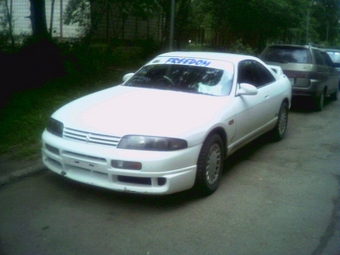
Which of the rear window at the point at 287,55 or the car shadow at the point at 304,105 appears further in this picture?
the car shadow at the point at 304,105

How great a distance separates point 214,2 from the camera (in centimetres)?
1864

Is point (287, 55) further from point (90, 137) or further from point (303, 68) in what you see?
point (90, 137)

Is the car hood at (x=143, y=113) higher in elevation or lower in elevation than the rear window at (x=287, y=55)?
lower

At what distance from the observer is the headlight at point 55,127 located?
542 centimetres

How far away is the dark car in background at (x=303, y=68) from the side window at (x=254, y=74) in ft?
11.7

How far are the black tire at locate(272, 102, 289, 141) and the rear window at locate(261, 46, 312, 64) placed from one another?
11.3 ft

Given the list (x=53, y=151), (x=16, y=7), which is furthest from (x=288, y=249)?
(x=16, y=7)

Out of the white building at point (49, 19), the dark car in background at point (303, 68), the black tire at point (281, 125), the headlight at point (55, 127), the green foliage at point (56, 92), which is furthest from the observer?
the white building at point (49, 19)

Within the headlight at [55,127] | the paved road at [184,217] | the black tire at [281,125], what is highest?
the headlight at [55,127]

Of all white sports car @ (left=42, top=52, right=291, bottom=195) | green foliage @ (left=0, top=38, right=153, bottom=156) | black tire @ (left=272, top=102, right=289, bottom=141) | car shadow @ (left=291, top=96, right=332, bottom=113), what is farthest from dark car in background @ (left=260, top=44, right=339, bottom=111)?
white sports car @ (left=42, top=52, right=291, bottom=195)

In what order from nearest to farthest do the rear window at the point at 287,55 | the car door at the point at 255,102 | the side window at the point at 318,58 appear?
the car door at the point at 255,102, the rear window at the point at 287,55, the side window at the point at 318,58

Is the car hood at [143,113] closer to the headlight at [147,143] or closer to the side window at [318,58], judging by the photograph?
the headlight at [147,143]

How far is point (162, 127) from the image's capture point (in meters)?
5.09

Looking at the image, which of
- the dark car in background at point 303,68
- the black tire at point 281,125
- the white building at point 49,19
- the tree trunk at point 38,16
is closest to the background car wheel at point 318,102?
the dark car in background at point 303,68
